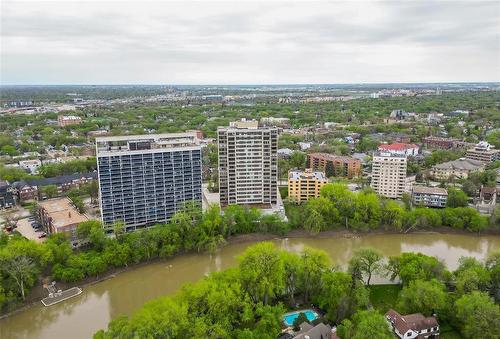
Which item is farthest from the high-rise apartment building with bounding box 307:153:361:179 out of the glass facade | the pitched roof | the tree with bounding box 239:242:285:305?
the pitched roof

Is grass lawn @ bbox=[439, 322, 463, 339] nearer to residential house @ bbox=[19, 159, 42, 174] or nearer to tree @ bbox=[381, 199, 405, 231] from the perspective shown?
tree @ bbox=[381, 199, 405, 231]

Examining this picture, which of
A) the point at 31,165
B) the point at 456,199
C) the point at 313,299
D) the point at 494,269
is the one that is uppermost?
the point at 31,165

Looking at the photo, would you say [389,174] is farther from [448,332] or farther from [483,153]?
[448,332]

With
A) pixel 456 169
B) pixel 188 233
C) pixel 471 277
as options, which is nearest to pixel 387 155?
pixel 456 169

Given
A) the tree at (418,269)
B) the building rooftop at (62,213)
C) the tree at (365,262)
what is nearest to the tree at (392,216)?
the tree at (418,269)

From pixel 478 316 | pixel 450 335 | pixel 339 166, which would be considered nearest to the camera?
pixel 478 316

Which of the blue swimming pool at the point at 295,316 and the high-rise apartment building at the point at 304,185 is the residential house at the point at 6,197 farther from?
the blue swimming pool at the point at 295,316

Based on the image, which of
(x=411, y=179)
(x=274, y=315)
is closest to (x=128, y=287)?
(x=274, y=315)
